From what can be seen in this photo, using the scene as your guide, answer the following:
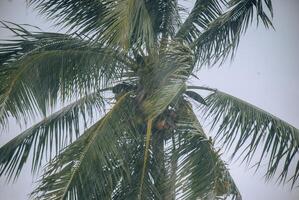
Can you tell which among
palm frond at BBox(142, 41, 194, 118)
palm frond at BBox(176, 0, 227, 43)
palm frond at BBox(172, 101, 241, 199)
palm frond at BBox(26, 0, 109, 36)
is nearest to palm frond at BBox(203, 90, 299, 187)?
palm frond at BBox(172, 101, 241, 199)

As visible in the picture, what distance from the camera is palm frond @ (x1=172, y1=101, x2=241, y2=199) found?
2484 mm

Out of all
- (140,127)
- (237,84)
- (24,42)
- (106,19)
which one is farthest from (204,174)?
(237,84)

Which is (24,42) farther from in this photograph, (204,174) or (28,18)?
(28,18)

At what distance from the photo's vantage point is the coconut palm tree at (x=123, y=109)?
2475 mm

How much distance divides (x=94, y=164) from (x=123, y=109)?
405 millimetres

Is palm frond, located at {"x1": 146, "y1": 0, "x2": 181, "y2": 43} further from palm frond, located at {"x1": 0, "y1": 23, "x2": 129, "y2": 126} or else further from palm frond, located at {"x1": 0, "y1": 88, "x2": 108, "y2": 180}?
palm frond, located at {"x1": 0, "y1": 88, "x2": 108, "y2": 180}

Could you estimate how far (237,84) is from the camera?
5.15 metres

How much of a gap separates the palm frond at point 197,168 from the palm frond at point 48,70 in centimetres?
49

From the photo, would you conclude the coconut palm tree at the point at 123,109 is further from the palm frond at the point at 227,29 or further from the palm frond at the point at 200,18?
the palm frond at the point at 200,18

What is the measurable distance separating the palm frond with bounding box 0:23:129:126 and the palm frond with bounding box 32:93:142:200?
223mm

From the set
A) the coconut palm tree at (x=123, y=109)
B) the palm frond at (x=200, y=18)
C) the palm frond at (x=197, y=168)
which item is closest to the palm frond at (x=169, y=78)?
the coconut palm tree at (x=123, y=109)

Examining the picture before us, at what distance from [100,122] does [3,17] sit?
2582mm

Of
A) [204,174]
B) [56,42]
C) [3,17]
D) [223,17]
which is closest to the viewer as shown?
[204,174]

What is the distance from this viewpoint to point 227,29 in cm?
304
